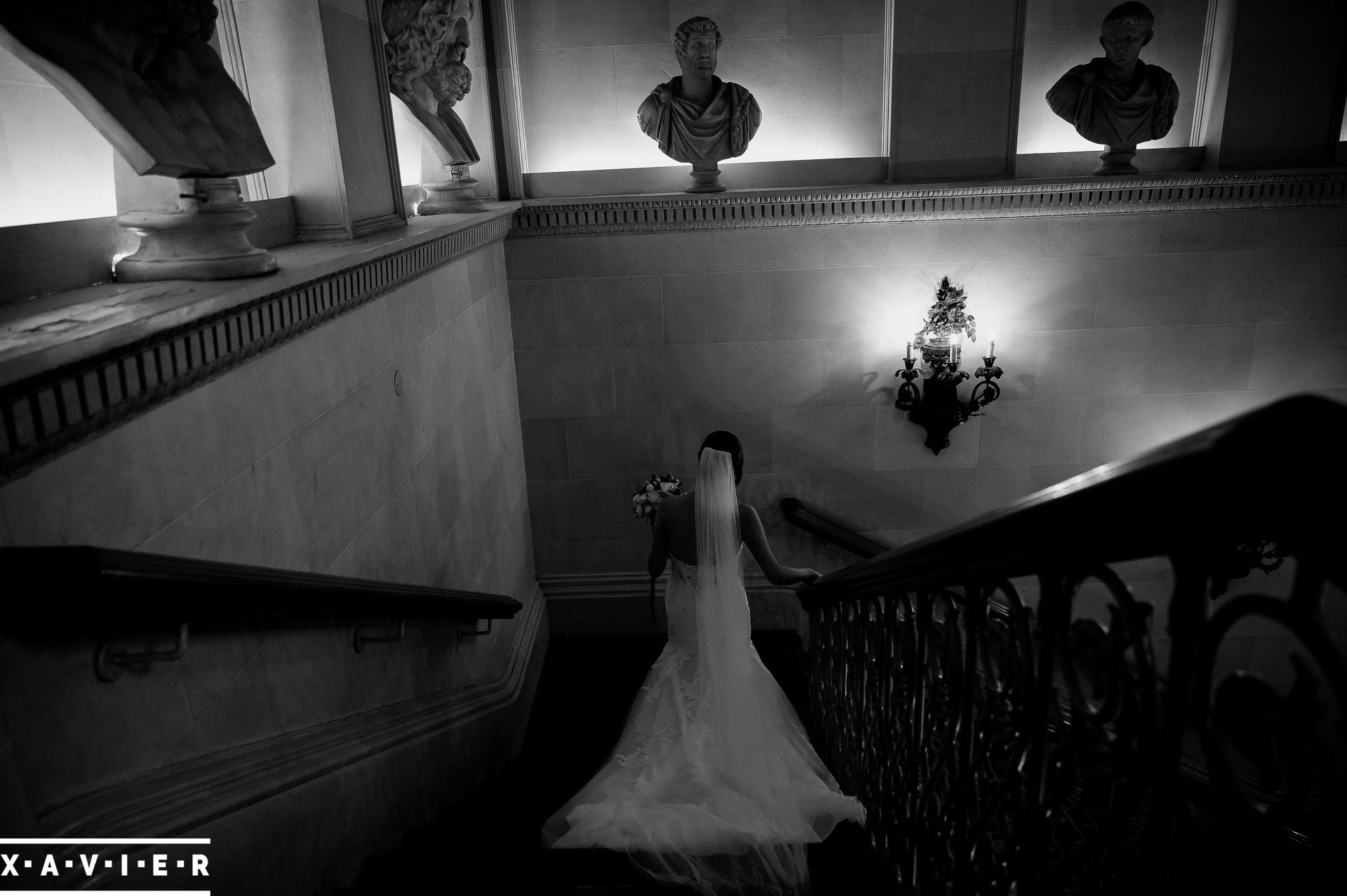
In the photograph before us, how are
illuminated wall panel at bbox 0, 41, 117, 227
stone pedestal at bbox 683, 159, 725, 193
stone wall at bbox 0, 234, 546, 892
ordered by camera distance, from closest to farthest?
1. stone wall at bbox 0, 234, 546, 892
2. illuminated wall panel at bbox 0, 41, 117, 227
3. stone pedestal at bbox 683, 159, 725, 193

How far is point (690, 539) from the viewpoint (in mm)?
4305

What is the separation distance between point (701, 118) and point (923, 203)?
60.0 inches

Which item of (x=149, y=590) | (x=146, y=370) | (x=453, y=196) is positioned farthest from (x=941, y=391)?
(x=149, y=590)

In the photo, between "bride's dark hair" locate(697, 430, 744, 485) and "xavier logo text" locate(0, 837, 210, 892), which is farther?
"bride's dark hair" locate(697, 430, 744, 485)

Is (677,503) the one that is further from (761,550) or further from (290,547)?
(290,547)

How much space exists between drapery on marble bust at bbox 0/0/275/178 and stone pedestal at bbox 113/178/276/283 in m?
0.09

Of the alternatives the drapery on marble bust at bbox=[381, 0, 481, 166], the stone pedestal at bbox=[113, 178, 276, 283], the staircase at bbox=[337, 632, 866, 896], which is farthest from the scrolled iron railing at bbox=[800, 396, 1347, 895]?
the drapery on marble bust at bbox=[381, 0, 481, 166]

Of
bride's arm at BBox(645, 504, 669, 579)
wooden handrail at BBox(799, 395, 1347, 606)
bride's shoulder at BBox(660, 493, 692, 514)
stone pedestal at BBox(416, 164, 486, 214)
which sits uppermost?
stone pedestal at BBox(416, 164, 486, 214)

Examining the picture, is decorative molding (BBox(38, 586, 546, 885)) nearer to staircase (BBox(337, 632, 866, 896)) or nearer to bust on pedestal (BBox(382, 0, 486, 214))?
staircase (BBox(337, 632, 866, 896))

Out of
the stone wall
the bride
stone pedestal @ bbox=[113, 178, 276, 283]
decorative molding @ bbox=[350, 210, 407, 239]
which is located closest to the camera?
the stone wall

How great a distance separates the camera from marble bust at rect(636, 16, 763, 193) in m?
5.33

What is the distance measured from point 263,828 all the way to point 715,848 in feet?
5.57

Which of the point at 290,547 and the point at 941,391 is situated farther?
the point at 941,391

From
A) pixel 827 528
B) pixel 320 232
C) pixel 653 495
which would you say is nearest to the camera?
pixel 320 232
